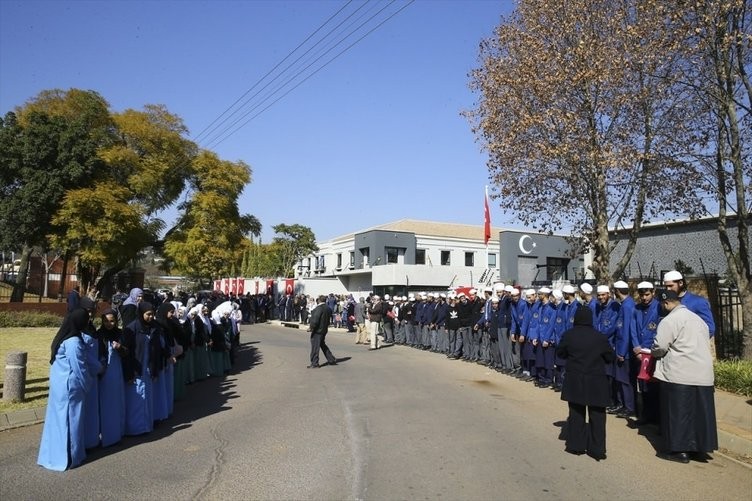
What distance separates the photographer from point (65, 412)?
20.2 ft

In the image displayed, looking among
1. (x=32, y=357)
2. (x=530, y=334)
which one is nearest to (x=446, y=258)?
(x=530, y=334)

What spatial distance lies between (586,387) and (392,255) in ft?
148

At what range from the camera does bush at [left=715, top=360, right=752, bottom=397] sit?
1014 cm

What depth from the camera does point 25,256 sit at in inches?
1254

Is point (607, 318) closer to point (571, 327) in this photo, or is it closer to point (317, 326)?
point (571, 327)

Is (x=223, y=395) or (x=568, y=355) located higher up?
(x=568, y=355)

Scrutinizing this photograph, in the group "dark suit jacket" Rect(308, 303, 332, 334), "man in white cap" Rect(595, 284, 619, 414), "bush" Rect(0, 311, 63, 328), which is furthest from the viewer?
"bush" Rect(0, 311, 63, 328)

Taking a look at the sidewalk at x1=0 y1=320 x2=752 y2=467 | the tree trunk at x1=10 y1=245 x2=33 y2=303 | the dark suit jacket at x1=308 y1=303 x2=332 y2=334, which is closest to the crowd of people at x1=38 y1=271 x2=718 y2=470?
the sidewalk at x1=0 y1=320 x2=752 y2=467

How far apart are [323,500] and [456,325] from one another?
1206cm

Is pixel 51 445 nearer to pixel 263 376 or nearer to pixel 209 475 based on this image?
pixel 209 475

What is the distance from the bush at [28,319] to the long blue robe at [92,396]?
61.4ft

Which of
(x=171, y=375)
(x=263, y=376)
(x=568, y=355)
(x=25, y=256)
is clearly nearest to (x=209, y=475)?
(x=171, y=375)

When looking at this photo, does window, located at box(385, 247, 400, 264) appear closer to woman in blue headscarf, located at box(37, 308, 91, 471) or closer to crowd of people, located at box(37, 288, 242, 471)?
crowd of people, located at box(37, 288, 242, 471)

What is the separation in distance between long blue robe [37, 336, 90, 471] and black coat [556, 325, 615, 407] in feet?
17.3
